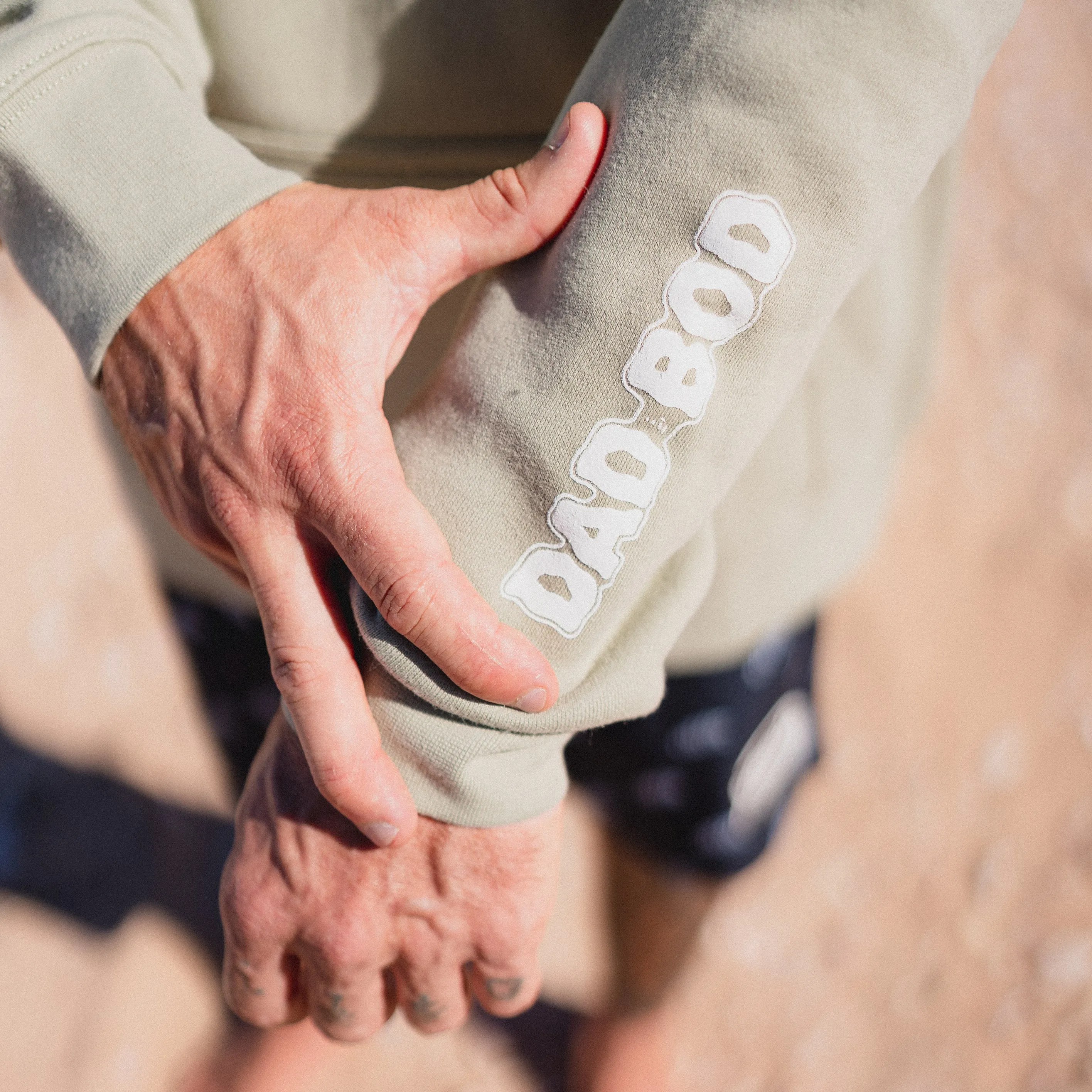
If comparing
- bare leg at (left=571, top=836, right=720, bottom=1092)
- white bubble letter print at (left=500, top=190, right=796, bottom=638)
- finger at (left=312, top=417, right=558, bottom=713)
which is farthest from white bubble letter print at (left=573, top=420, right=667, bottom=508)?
bare leg at (left=571, top=836, right=720, bottom=1092)

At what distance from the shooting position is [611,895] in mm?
1708

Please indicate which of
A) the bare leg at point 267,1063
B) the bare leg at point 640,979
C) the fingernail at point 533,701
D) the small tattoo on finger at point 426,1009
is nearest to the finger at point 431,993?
the small tattoo on finger at point 426,1009

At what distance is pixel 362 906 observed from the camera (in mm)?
678

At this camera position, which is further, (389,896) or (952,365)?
(952,365)

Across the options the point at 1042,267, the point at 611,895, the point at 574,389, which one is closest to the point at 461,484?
the point at 574,389

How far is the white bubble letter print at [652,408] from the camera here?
553 millimetres

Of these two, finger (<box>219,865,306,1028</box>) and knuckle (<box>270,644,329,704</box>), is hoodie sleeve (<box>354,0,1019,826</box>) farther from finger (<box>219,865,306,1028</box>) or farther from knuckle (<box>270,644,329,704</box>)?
finger (<box>219,865,306,1028</box>)

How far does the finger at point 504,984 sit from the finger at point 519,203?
0.54m

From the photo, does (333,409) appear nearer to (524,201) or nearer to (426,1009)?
(524,201)

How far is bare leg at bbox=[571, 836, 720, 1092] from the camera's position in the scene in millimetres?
1327

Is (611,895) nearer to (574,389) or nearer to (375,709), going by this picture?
(375,709)

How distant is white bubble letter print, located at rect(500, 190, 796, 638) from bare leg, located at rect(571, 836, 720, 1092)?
83 cm

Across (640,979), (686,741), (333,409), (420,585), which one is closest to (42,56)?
(333,409)

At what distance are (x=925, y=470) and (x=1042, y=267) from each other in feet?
2.49
